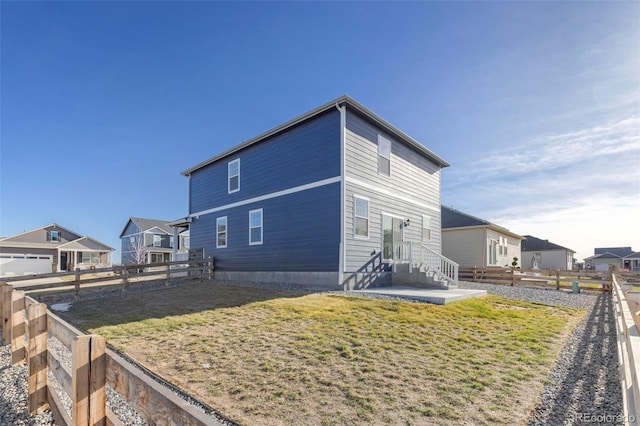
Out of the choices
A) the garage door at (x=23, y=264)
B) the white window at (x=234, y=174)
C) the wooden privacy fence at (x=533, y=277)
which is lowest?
the garage door at (x=23, y=264)

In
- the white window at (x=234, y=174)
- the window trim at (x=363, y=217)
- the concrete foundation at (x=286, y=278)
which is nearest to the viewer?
the concrete foundation at (x=286, y=278)

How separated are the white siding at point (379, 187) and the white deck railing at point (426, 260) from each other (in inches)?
38.9

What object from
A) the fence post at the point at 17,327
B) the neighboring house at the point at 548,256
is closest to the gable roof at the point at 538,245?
the neighboring house at the point at 548,256

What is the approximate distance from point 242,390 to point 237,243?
38.6 feet

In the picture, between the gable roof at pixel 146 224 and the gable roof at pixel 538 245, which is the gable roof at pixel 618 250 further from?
the gable roof at pixel 146 224

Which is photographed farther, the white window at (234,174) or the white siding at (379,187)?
the white window at (234,174)

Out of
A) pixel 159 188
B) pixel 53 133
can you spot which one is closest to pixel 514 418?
pixel 53 133

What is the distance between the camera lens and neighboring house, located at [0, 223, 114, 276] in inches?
1209

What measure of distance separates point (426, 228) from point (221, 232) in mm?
10371

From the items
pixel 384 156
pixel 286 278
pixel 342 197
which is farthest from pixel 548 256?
pixel 286 278

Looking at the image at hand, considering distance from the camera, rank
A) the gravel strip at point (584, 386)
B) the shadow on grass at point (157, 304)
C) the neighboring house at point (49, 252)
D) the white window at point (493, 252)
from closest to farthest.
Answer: the gravel strip at point (584, 386) → the shadow on grass at point (157, 304) → the white window at point (493, 252) → the neighboring house at point (49, 252)

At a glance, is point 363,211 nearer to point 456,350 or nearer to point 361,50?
point 361,50

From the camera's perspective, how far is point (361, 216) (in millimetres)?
11750

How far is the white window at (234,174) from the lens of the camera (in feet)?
50.1
